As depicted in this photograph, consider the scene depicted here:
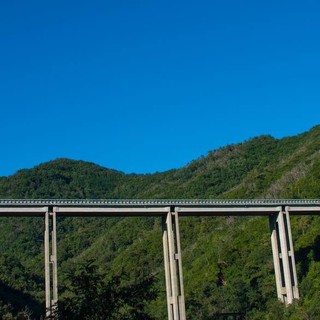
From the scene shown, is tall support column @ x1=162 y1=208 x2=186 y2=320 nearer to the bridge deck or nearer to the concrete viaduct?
the concrete viaduct

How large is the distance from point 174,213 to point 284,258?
856cm

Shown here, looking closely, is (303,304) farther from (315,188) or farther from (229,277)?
(315,188)

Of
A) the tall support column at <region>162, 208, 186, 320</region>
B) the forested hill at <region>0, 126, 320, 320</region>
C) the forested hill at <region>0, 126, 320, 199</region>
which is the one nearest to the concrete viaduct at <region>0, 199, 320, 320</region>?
the tall support column at <region>162, 208, 186, 320</region>

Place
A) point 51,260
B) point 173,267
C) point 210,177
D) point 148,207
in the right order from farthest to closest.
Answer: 1. point 210,177
2. point 148,207
3. point 173,267
4. point 51,260

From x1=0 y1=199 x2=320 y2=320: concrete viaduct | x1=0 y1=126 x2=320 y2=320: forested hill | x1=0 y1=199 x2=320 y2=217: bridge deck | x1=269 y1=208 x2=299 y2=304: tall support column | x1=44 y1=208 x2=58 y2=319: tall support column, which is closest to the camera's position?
x1=44 y1=208 x2=58 y2=319: tall support column

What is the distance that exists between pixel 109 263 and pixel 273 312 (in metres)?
34.1

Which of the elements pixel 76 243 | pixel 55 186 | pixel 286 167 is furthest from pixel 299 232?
pixel 55 186

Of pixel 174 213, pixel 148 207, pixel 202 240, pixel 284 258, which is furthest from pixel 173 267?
pixel 202 240

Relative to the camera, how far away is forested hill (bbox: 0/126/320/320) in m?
49.5

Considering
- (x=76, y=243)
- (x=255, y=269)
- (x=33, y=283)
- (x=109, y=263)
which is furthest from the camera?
(x=76, y=243)

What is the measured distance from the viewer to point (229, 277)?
2164 inches

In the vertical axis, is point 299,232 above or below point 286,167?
below

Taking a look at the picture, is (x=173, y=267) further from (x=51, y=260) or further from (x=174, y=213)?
(x=51, y=260)

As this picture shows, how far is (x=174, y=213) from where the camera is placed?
1645 inches
